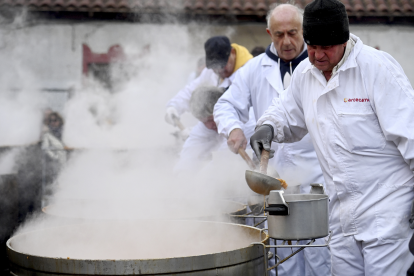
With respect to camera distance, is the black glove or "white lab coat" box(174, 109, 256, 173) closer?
the black glove

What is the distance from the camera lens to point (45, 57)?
1075 cm

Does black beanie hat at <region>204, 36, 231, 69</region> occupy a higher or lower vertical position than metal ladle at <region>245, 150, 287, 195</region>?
higher

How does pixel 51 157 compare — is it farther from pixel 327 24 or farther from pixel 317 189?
pixel 327 24

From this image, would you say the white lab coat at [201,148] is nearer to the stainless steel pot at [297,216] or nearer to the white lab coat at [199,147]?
the white lab coat at [199,147]

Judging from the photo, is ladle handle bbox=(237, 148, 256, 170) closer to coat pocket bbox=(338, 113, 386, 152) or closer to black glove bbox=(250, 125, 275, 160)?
black glove bbox=(250, 125, 275, 160)

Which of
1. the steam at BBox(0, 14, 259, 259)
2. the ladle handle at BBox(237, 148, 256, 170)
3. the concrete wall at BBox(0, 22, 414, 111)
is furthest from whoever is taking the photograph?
the concrete wall at BBox(0, 22, 414, 111)

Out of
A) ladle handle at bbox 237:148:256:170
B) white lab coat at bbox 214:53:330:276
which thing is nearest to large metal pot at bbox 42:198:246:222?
ladle handle at bbox 237:148:256:170

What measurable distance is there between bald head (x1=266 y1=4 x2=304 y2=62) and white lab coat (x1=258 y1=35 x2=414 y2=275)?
117cm

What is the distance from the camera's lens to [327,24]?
2066 mm

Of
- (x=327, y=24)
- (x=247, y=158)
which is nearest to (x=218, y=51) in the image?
(x=247, y=158)

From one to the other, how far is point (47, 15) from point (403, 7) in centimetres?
753

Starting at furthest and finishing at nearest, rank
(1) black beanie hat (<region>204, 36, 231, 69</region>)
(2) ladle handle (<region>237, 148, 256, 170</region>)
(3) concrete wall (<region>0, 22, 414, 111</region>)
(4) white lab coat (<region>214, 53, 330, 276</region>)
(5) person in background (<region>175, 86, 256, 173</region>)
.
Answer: (3) concrete wall (<region>0, 22, 414, 111</region>), (5) person in background (<region>175, 86, 256, 173</region>), (1) black beanie hat (<region>204, 36, 231, 69</region>), (4) white lab coat (<region>214, 53, 330, 276</region>), (2) ladle handle (<region>237, 148, 256, 170</region>)

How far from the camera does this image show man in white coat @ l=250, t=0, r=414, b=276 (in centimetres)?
207

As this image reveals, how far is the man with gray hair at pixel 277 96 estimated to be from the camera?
3338mm
